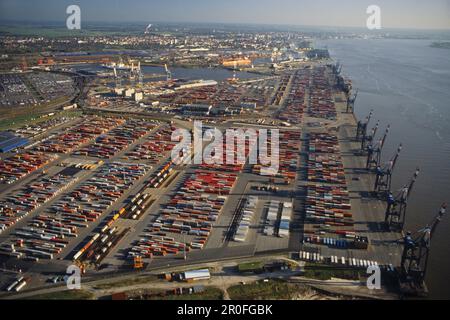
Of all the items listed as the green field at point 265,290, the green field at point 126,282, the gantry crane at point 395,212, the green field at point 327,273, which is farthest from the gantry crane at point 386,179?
the green field at point 126,282

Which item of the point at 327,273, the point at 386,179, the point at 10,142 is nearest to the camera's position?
the point at 327,273

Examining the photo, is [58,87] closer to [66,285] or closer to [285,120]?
[285,120]

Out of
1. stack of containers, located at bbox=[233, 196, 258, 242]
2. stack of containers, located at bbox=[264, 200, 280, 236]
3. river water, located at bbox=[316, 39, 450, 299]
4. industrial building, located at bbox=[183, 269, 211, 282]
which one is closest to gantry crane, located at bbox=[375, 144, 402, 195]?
river water, located at bbox=[316, 39, 450, 299]

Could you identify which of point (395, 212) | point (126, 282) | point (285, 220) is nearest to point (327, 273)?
point (285, 220)

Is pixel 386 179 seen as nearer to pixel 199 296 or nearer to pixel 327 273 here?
pixel 327 273

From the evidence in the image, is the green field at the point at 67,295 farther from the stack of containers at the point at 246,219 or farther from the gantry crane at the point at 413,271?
the gantry crane at the point at 413,271

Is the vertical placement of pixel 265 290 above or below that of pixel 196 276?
below

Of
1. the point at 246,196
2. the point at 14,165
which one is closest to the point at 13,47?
the point at 14,165
